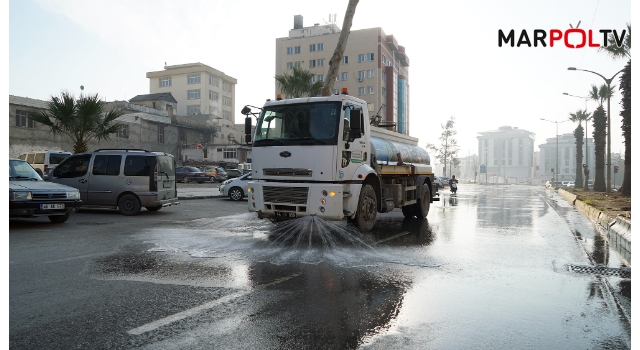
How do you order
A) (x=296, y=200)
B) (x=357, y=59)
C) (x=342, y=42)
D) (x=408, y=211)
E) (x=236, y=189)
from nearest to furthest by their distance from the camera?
(x=296, y=200) → (x=408, y=211) → (x=342, y=42) → (x=236, y=189) → (x=357, y=59)

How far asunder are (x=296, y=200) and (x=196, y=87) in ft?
268

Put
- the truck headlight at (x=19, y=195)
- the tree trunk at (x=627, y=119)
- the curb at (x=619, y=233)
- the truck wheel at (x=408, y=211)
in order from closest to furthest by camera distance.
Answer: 1. the curb at (x=619, y=233)
2. the truck headlight at (x=19, y=195)
3. the truck wheel at (x=408, y=211)
4. the tree trunk at (x=627, y=119)

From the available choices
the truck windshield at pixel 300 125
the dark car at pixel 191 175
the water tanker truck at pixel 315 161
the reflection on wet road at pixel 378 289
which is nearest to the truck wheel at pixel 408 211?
the reflection on wet road at pixel 378 289

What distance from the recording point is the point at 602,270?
24.2 feet

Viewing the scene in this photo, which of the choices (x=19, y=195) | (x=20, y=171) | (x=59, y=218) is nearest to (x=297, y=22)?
(x=20, y=171)

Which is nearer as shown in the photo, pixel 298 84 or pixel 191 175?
pixel 298 84

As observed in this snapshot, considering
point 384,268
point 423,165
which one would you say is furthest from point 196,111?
point 384,268

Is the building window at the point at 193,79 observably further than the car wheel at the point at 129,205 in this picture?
Yes

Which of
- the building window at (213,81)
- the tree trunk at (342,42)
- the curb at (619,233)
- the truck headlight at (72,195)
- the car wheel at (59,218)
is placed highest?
the building window at (213,81)

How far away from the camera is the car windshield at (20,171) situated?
39.0 feet

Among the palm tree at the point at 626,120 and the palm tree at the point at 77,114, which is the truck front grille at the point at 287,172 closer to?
the palm tree at the point at 77,114

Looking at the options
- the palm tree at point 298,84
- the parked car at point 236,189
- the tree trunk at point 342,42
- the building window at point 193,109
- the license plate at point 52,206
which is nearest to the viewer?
the license plate at point 52,206

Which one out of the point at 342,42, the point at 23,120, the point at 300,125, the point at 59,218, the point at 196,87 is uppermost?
the point at 196,87

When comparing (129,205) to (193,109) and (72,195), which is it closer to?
(72,195)
